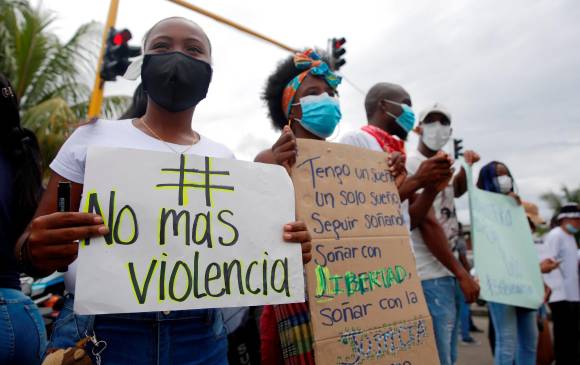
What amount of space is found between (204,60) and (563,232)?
5.23 meters

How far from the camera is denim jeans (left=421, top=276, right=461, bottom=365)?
2598 millimetres

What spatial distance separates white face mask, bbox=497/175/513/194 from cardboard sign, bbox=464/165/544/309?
81mm

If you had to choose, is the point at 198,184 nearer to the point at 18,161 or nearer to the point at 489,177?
the point at 18,161

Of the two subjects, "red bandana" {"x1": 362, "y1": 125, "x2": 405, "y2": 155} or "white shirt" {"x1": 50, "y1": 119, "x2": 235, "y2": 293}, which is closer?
"white shirt" {"x1": 50, "y1": 119, "x2": 235, "y2": 293}

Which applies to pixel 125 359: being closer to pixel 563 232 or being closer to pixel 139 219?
pixel 139 219

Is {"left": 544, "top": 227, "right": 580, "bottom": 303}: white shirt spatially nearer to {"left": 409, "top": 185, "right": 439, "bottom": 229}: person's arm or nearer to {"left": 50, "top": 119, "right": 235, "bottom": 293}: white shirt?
{"left": 409, "top": 185, "right": 439, "bottom": 229}: person's arm

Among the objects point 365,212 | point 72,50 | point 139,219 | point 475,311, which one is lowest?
point 475,311

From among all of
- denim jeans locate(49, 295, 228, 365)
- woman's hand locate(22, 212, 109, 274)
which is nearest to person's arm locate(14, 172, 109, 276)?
woman's hand locate(22, 212, 109, 274)

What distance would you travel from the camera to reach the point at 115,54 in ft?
22.3

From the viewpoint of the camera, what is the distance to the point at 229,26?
7.54m

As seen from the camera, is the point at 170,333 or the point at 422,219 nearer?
the point at 170,333

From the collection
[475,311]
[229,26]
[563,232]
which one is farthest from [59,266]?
[475,311]

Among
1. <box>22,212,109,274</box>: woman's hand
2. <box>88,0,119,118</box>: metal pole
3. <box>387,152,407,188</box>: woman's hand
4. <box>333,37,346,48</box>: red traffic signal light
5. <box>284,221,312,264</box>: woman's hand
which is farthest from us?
<box>333,37,346,48</box>: red traffic signal light

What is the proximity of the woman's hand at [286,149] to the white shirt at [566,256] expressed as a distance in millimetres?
4623
